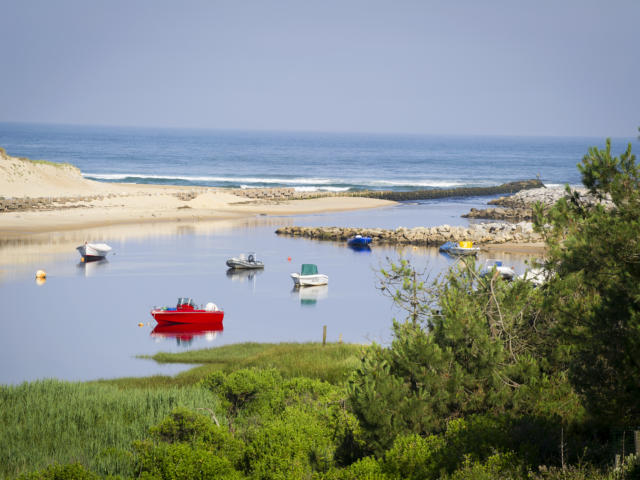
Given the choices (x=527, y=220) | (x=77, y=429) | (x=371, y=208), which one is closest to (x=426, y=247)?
(x=527, y=220)

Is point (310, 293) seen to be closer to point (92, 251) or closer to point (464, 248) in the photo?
point (92, 251)

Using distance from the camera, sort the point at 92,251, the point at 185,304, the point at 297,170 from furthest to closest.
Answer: the point at 297,170 → the point at 92,251 → the point at 185,304

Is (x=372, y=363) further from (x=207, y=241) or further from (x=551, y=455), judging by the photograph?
(x=207, y=241)

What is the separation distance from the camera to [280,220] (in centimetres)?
7331

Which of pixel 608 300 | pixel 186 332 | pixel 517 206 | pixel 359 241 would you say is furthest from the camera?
pixel 517 206

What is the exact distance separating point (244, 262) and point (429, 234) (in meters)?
19.3

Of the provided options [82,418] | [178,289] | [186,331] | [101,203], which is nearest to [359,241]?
[178,289]

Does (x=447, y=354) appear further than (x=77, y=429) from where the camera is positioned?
No

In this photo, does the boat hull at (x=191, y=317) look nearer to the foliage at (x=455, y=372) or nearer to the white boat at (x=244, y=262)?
the white boat at (x=244, y=262)

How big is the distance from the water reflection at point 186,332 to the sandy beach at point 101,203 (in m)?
29.8

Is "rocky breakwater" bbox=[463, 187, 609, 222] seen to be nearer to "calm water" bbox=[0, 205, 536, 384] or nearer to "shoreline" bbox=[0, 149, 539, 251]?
"shoreline" bbox=[0, 149, 539, 251]

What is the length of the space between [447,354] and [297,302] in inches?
1138

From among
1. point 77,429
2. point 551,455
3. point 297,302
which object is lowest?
point 297,302

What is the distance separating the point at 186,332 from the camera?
34.3m
